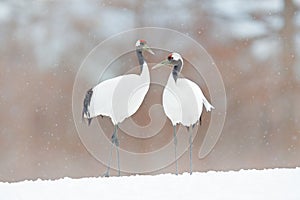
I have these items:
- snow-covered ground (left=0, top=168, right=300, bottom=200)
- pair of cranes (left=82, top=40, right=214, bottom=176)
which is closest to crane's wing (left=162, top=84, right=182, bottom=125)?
pair of cranes (left=82, top=40, right=214, bottom=176)

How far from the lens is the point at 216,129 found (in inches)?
122

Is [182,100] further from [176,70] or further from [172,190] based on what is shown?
[172,190]

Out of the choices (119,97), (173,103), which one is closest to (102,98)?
(119,97)

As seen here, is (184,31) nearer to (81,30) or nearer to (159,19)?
(159,19)

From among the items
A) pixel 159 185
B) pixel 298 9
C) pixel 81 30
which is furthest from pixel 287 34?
pixel 159 185

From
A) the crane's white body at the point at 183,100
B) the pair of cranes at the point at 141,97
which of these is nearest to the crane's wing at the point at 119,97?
the pair of cranes at the point at 141,97

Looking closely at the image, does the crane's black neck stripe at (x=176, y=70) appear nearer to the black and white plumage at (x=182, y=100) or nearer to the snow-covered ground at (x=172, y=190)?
the black and white plumage at (x=182, y=100)

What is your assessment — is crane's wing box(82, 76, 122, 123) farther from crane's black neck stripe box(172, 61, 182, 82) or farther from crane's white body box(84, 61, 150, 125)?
crane's black neck stripe box(172, 61, 182, 82)

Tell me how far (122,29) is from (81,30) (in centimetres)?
30

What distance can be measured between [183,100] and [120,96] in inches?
10.5

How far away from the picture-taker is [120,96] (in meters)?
1.71

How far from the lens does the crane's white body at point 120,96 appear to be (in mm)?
1716

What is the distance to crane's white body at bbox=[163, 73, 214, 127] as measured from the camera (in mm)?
1706

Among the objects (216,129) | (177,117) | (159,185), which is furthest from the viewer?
(216,129)
